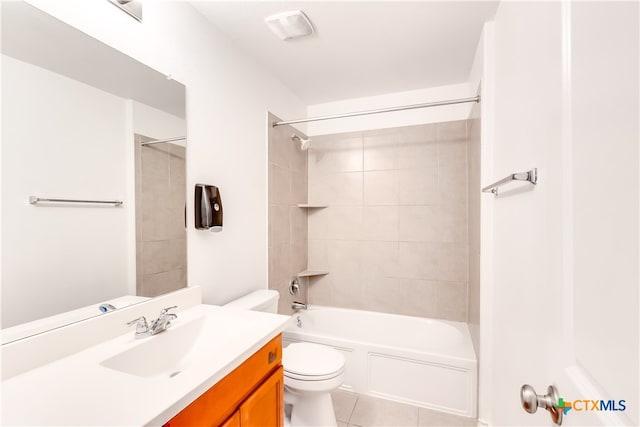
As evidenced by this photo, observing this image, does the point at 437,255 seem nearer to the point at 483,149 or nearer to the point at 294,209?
the point at 483,149

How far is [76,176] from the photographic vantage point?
104 cm

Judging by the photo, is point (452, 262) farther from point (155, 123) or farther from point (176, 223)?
point (155, 123)

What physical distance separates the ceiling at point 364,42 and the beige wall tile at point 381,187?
78cm

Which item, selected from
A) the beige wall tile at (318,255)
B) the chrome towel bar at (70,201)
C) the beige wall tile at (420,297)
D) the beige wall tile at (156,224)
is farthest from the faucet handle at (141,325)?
the beige wall tile at (420,297)

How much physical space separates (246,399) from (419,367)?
1371 millimetres

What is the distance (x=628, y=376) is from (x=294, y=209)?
2.42m

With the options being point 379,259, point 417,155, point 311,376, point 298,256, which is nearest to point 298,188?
point 298,256

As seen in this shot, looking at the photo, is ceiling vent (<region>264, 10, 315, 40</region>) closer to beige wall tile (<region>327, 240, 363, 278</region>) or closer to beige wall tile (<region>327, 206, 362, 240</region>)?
beige wall tile (<region>327, 206, 362, 240</region>)

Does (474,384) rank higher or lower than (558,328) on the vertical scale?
lower

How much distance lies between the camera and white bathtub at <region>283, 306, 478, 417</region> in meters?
1.86

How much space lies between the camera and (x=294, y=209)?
271 cm

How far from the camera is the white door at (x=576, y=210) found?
1.39 feet

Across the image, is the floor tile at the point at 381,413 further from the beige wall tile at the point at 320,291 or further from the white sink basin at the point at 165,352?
the white sink basin at the point at 165,352

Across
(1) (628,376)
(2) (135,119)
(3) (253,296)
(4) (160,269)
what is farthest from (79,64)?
(1) (628,376)
